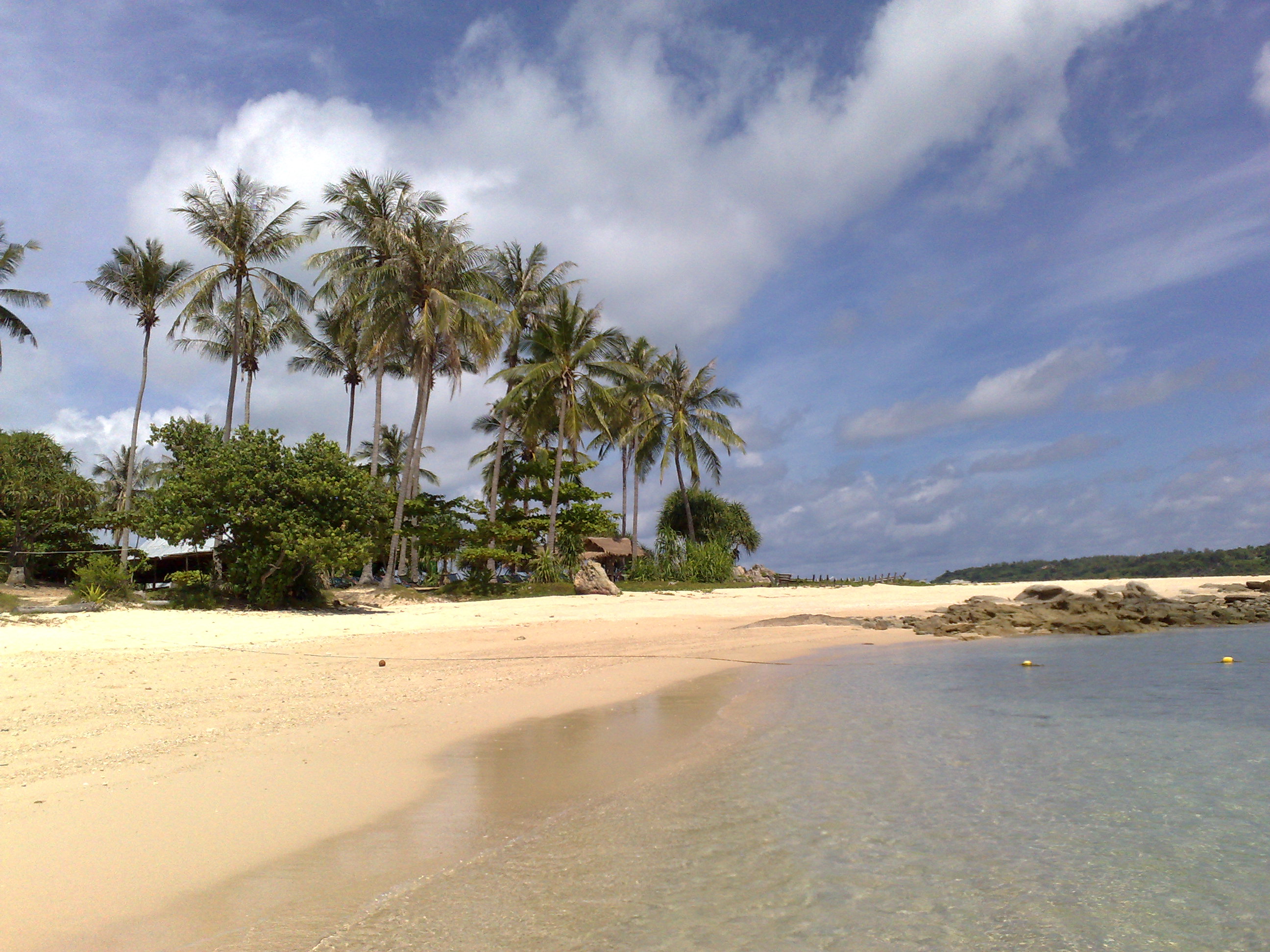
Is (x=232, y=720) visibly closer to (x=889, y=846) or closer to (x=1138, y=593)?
(x=889, y=846)

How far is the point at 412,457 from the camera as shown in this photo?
27.5m

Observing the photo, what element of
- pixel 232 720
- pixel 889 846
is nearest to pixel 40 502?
pixel 232 720

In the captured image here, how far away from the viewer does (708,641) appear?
51.6ft

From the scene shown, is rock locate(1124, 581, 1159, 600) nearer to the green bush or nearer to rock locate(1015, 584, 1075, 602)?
rock locate(1015, 584, 1075, 602)

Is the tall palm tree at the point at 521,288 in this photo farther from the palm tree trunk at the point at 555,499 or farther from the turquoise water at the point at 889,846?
the turquoise water at the point at 889,846

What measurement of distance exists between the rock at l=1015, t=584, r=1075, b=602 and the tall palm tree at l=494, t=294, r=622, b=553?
15428mm

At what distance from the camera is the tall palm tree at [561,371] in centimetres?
2744

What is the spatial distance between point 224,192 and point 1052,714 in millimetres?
29030

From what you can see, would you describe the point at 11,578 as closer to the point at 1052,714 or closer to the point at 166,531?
the point at 166,531

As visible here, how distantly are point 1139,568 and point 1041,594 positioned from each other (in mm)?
55025

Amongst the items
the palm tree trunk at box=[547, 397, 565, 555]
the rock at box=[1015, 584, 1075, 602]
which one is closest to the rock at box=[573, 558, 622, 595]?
the palm tree trunk at box=[547, 397, 565, 555]

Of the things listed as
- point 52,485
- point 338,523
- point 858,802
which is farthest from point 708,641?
point 52,485

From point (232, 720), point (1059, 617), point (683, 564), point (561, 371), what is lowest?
point (232, 720)

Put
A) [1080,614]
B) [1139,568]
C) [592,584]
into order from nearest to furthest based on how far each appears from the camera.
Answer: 1. [1080,614]
2. [592,584]
3. [1139,568]
